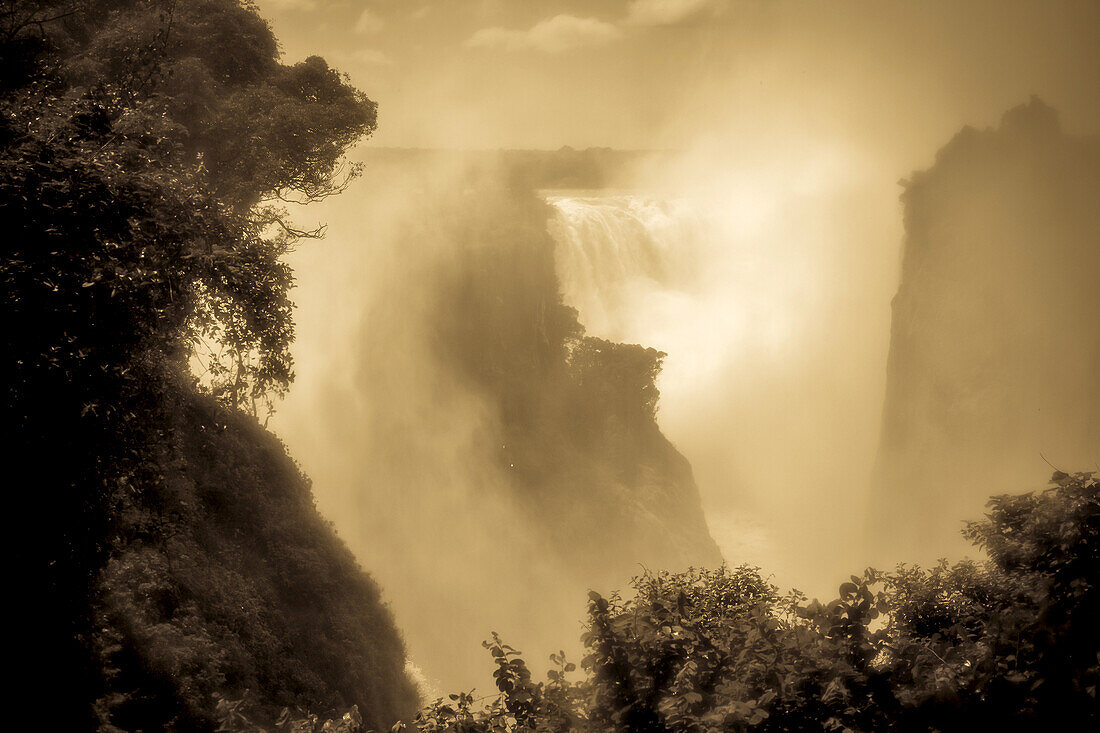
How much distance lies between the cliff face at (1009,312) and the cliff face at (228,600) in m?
42.6

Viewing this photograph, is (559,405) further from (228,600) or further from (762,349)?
(762,349)

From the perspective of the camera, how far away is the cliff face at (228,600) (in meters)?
7.93

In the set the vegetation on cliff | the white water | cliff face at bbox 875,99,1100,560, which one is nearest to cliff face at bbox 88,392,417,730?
the vegetation on cliff

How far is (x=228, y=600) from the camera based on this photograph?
11250mm

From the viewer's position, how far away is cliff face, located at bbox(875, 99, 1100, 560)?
132 feet

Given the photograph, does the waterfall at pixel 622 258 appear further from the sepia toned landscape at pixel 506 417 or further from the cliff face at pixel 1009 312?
the cliff face at pixel 1009 312

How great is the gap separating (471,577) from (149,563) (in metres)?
22.4

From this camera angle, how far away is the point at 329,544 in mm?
15305

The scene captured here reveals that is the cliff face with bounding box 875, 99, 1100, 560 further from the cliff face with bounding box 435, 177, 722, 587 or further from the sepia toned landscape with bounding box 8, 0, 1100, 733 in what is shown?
the cliff face with bounding box 435, 177, 722, 587

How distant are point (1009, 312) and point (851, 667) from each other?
45.9 meters

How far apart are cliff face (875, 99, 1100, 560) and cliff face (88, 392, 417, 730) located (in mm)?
42638

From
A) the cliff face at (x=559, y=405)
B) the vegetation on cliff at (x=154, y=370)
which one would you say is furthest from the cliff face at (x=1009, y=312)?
the vegetation on cliff at (x=154, y=370)

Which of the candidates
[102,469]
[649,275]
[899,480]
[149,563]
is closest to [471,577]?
[149,563]

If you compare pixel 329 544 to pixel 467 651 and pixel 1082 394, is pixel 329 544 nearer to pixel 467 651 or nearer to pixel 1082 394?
pixel 467 651
